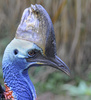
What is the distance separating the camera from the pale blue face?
145 cm

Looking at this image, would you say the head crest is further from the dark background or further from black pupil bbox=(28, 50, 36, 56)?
the dark background

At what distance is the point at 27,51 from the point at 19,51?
5 cm

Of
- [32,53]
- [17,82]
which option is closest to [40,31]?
[32,53]

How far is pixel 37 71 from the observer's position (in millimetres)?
4500

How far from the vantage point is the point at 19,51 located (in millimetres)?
1454

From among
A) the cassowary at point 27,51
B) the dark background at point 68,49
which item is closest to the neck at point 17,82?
the cassowary at point 27,51

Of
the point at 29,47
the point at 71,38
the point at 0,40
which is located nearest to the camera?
the point at 29,47

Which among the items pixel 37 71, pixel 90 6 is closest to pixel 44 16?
pixel 90 6

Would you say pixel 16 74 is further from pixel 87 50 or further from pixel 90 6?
pixel 87 50

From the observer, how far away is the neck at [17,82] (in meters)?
1.50

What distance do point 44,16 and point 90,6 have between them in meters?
2.77

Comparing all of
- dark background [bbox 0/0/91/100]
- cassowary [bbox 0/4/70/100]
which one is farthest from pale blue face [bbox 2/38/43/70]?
dark background [bbox 0/0/91/100]

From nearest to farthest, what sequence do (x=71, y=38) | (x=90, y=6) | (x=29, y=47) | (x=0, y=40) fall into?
1. (x=29, y=47)
2. (x=90, y=6)
3. (x=71, y=38)
4. (x=0, y=40)

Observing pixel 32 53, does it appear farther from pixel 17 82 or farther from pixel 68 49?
pixel 68 49
